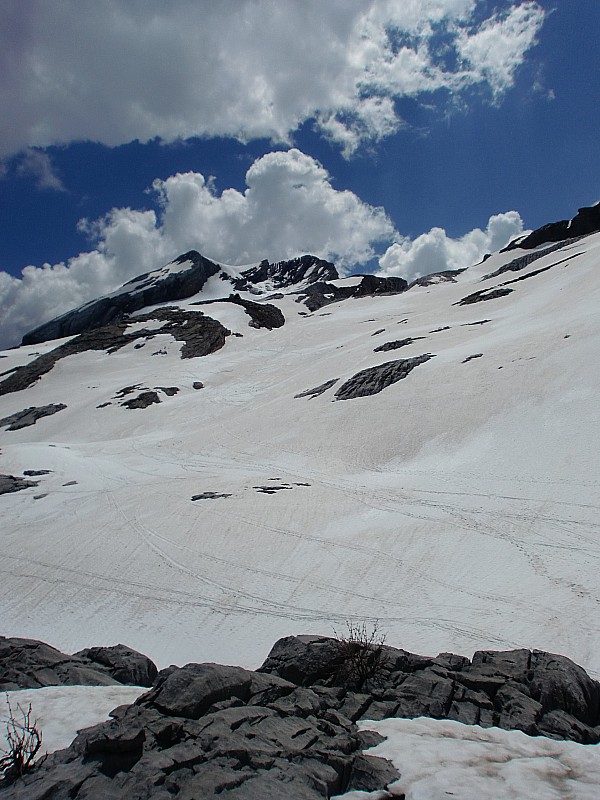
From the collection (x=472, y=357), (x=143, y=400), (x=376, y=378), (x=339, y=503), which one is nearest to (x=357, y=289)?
(x=143, y=400)

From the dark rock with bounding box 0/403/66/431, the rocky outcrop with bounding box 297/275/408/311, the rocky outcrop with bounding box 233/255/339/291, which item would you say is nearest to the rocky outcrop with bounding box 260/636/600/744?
the dark rock with bounding box 0/403/66/431

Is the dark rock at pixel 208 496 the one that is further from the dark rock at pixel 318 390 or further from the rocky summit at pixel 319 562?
the dark rock at pixel 318 390

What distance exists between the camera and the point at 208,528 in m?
15.7

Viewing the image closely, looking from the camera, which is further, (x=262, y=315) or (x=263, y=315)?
(x=263, y=315)

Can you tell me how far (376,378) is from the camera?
31812 mm

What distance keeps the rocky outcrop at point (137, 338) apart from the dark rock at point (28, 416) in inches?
498

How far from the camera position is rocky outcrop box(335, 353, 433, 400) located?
101 ft

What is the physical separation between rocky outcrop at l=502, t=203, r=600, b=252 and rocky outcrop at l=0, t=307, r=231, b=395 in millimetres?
75644

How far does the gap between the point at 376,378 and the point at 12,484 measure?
22.2m

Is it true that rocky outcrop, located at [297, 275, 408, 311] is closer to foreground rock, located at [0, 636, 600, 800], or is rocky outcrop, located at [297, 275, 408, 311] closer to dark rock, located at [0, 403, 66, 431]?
dark rock, located at [0, 403, 66, 431]

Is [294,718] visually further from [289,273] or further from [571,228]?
[289,273]

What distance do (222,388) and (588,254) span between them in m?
47.1

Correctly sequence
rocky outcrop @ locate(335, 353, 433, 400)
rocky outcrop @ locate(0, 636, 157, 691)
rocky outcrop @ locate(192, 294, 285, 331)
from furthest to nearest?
rocky outcrop @ locate(192, 294, 285, 331) → rocky outcrop @ locate(335, 353, 433, 400) → rocky outcrop @ locate(0, 636, 157, 691)

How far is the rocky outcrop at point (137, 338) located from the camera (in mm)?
63438
